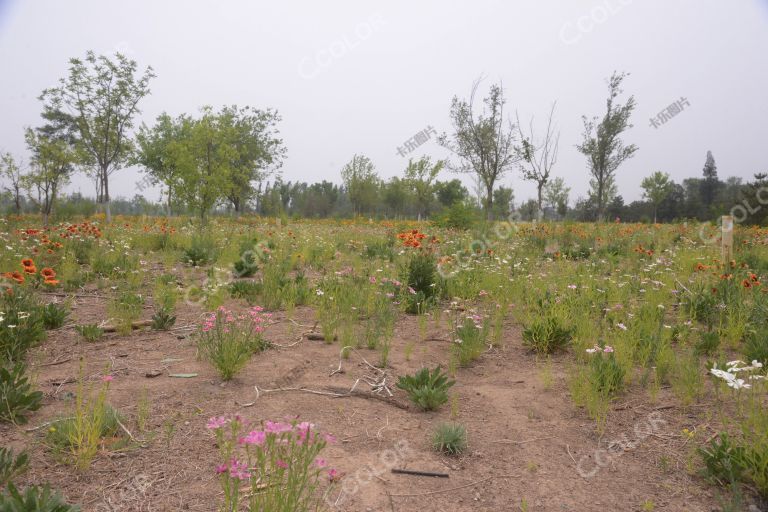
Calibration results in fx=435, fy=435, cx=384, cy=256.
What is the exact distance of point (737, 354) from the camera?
3.63 m

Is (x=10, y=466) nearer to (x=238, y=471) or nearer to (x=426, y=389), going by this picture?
(x=238, y=471)

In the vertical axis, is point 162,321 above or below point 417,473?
above

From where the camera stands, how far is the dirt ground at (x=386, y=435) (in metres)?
2.00

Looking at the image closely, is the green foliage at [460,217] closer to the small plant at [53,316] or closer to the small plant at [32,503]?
the small plant at [53,316]

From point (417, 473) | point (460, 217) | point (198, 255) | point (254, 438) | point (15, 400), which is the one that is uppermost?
point (460, 217)

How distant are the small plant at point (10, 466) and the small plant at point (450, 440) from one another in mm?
1951

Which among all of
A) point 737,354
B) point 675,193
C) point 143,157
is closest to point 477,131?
point 737,354

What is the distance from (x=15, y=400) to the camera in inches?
95.8

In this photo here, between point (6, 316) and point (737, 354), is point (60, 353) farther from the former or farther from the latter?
point (737, 354)

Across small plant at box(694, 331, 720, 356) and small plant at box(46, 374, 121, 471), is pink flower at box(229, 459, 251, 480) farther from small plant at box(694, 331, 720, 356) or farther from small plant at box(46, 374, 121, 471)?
small plant at box(694, 331, 720, 356)

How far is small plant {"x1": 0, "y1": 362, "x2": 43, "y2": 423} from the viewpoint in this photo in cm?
238

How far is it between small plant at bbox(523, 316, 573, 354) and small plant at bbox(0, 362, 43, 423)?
360 cm

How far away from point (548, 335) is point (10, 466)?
3.67 metres

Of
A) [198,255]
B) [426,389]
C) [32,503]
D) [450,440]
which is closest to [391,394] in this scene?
[426,389]
